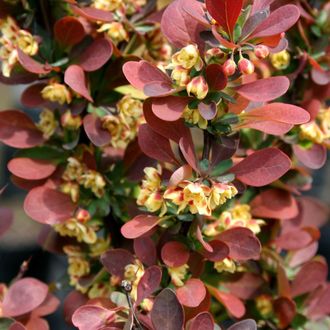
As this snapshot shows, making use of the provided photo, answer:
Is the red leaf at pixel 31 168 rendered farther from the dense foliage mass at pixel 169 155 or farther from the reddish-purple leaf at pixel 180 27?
the reddish-purple leaf at pixel 180 27

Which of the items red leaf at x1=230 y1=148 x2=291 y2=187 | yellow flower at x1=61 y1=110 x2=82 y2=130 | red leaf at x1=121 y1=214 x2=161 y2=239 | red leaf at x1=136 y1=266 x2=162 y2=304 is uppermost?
red leaf at x1=230 y1=148 x2=291 y2=187

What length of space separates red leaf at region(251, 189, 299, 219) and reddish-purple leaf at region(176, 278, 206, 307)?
172mm

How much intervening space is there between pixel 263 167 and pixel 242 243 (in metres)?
0.08

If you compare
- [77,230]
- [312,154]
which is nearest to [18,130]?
[77,230]

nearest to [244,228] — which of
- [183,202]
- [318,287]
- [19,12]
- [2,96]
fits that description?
[183,202]

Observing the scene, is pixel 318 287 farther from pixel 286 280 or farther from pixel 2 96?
pixel 2 96

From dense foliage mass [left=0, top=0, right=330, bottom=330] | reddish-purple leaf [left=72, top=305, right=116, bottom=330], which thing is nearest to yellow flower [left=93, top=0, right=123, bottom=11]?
dense foliage mass [left=0, top=0, right=330, bottom=330]

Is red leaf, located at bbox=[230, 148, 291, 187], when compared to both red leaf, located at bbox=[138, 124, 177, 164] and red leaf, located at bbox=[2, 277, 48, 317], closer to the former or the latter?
red leaf, located at bbox=[138, 124, 177, 164]

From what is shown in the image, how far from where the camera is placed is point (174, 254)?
2.20 ft

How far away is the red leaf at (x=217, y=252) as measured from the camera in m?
0.67

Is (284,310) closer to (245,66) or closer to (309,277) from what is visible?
(309,277)

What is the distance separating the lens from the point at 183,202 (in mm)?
613

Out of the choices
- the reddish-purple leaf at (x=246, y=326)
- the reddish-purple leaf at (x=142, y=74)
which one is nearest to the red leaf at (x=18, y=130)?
the reddish-purple leaf at (x=142, y=74)

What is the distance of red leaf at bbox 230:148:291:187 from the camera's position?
0.65m
